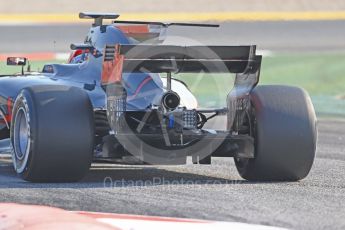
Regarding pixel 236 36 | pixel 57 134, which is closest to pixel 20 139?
pixel 57 134

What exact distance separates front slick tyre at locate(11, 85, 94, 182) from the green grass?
803 centimetres

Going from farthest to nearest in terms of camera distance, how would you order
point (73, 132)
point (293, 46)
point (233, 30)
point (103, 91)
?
point (233, 30) < point (293, 46) < point (103, 91) < point (73, 132)

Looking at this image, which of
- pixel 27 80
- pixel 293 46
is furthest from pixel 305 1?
pixel 27 80

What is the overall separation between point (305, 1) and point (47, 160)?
105 ft

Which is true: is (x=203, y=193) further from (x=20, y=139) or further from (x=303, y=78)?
(x=303, y=78)

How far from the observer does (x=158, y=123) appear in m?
8.75

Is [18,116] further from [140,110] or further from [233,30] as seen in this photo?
[233,30]

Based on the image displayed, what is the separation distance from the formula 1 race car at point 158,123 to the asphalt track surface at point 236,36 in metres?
17.4

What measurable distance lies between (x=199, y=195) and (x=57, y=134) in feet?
4.46

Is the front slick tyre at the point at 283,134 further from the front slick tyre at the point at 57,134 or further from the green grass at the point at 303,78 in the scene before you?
the green grass at the point at 303,78

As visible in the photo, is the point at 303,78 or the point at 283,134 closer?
the point at 283,134

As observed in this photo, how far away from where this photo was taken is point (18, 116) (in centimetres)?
874

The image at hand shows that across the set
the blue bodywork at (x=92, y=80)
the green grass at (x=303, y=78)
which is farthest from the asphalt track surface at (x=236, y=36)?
the blue bodywork at (x=92, y=80)

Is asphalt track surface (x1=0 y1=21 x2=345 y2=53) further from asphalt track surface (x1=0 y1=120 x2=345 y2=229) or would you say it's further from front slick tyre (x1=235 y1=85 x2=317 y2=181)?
front slick tyre (x1=235 y1=85 x2=317 y2=181)
